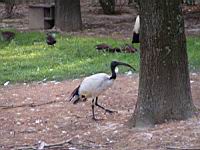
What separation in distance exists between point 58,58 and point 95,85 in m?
6.01

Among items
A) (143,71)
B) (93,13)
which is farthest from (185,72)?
(93,13)

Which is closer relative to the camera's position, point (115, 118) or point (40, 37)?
point (115, 118)

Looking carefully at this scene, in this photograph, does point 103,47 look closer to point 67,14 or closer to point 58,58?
point 58,58

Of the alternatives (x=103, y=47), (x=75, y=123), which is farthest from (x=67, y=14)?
(x=75, y=123)

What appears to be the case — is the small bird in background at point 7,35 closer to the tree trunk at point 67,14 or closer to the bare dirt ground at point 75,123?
the tree trunk at point 67,14

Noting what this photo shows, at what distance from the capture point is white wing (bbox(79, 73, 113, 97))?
321 inches

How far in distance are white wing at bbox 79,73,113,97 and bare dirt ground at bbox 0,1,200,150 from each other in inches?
14.4

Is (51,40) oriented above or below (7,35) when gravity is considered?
above

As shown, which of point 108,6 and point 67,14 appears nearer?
point 67,14

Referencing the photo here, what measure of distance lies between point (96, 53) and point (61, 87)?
372 centimetres

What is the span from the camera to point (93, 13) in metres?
25.4

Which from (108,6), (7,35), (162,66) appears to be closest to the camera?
(162,66)

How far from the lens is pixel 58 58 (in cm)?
1407

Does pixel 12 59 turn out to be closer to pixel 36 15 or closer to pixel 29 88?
pixel 29 88
